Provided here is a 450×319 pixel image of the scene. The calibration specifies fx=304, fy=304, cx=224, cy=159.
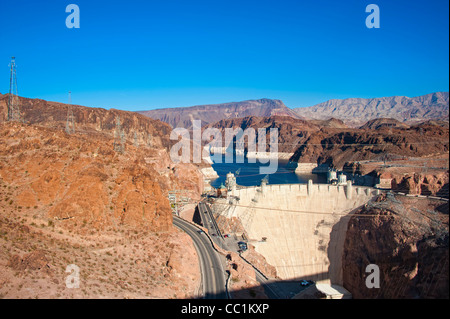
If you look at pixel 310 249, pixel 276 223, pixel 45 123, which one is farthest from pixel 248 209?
pixel 45 123

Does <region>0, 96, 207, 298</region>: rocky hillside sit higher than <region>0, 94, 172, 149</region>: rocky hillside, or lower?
lower

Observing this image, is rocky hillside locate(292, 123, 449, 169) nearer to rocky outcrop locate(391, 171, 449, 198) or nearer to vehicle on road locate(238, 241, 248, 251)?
rocky outcrop locate(391, 171, 449, 198)

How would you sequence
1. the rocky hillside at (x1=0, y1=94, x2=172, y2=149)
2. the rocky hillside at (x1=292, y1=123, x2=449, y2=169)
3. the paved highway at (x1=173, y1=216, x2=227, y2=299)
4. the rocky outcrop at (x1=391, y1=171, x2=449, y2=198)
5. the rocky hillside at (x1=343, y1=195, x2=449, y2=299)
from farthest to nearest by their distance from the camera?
the rocky hillside at (x1=0, y1=94, x2=172, y2=149) → the rocky hillside at (x1=292, y1=123, x2=449, y2=169) → the rocky outcrop at (x1=391, y1=171, x2=449, y2=198) → the rocky hillside at (x1=343, y1=195, x2=449, y2=299) → the paved highway at (x1=173, y1=216, x2=227, y2=299)

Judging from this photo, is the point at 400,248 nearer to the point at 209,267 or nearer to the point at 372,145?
the point at 209,267

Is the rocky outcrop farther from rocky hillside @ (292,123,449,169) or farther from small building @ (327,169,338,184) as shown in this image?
rocky hillside @ (292,123,449,169)

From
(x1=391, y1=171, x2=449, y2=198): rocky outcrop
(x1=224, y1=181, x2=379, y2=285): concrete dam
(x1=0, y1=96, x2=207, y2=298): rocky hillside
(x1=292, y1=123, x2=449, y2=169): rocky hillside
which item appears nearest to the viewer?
(x1=0, y1=96, x2=207, y2=298): rocky hillside

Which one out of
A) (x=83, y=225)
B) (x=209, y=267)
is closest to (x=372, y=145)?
(x=209, y=267)

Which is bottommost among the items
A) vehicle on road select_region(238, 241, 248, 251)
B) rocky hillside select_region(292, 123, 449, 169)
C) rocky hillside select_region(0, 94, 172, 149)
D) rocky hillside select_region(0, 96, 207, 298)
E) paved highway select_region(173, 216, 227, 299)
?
vehicle on road select_region(238, 241, 248, 251)

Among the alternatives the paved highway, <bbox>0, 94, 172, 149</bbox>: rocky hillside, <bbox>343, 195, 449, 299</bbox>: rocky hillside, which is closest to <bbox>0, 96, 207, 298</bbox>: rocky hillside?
the paved highway

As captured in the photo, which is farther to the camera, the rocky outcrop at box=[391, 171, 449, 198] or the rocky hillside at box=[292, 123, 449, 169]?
the rocky hillside at box=[292, 123, 449, 169]
